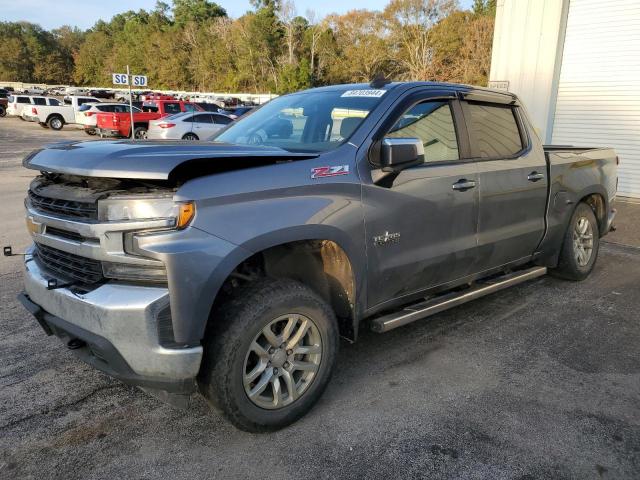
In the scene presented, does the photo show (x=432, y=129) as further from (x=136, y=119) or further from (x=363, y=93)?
(x=136, y=119)

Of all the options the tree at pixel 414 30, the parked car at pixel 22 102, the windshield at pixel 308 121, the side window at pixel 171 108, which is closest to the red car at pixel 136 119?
the side window at pixel 171 108

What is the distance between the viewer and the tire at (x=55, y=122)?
31.5 m

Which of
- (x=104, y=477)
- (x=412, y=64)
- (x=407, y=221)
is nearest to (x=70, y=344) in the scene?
(x=104, y=477)

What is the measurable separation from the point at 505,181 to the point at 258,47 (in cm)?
8649

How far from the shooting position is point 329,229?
2.90 meters

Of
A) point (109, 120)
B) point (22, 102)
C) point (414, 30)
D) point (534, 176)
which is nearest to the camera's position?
point (534, 176)

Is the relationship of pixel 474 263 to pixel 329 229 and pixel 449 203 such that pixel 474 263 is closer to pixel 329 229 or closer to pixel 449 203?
pixel 449 203

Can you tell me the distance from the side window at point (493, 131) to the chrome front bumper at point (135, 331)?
8.81ft

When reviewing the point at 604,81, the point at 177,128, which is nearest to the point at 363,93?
the point at 604,81

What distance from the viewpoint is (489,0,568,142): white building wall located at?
11.0m

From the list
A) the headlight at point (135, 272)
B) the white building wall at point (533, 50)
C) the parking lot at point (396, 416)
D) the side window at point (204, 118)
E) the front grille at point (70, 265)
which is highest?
the white building wall at point (533, 50)

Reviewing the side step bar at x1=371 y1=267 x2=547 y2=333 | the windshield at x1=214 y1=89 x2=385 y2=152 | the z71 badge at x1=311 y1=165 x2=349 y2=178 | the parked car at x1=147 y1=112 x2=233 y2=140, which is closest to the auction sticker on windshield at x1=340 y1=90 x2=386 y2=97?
the windshield at x1=214 y1=89 x2=385 y2=152

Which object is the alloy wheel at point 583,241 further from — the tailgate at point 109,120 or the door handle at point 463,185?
the tailgate at point 109,120

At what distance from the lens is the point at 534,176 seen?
177 inches
